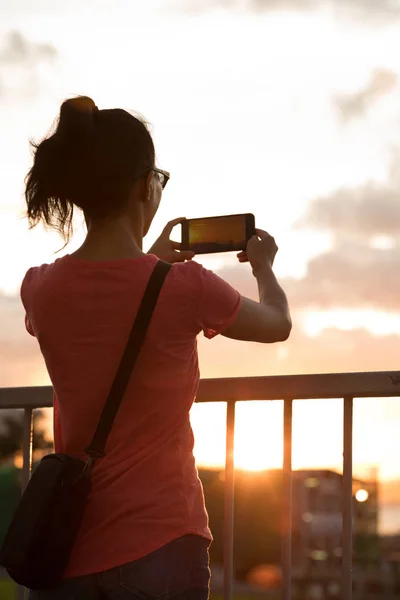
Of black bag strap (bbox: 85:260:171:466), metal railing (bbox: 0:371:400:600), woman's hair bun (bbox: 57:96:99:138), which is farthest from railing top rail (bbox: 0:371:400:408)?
woman's hair bun (bbox: 57:96:99:138)

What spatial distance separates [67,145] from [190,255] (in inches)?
23.0

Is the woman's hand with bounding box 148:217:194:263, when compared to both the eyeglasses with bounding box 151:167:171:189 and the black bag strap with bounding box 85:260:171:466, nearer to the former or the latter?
the eyeglasses with bounding box 151:167:171:189

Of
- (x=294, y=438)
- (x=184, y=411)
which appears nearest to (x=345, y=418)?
(x=294, y=438)

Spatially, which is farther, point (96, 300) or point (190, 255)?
point (190, 255)

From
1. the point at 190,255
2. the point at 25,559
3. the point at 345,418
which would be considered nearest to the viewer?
the point at 25,559

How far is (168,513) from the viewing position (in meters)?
2.19

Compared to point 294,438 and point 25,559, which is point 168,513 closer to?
point 25,559

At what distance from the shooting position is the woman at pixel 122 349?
219cm

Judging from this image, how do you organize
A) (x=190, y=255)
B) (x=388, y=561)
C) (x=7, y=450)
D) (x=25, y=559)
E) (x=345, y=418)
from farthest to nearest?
(x=388, y=561) → (x=7, y=450) → (x=345, y=418) → (x=190, y=255) → (x=25, y=559)

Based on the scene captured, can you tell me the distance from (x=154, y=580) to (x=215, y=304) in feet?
2.10

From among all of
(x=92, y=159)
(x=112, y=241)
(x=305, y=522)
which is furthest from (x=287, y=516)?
(x=305, y=522)

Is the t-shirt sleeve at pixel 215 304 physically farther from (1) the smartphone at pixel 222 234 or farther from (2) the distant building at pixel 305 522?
(2) the distant building at pixel 305 522

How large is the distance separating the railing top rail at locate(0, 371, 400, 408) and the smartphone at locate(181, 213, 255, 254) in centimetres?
61

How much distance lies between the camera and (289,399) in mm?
3176
